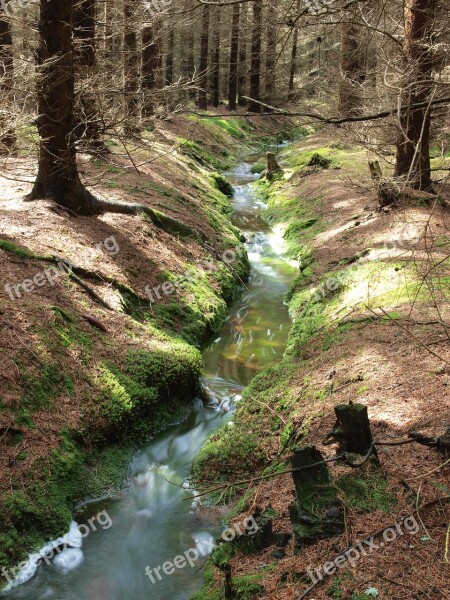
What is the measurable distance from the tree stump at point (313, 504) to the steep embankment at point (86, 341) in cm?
237

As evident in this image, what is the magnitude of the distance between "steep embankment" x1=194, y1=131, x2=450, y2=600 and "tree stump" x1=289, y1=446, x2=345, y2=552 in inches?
0.6

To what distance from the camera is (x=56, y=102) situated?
8.80 metres

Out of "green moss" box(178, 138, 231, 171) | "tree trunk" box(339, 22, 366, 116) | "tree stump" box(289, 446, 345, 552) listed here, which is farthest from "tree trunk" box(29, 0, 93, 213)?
"green moss" box(178, 138, 231, 171)

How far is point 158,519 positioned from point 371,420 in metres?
2.49

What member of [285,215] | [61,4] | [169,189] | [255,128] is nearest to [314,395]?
[61,4]

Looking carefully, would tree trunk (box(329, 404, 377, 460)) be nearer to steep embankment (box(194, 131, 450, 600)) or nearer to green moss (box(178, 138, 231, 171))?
steep embankment (box(194, 131, 450, 600))

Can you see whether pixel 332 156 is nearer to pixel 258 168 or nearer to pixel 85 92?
pixel 258 168

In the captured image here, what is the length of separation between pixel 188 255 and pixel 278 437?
18.8ft

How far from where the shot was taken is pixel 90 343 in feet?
23.0

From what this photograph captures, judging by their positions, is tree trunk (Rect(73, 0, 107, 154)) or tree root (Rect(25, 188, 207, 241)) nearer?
tree trunk (Rect(73, 0, 107, 154))

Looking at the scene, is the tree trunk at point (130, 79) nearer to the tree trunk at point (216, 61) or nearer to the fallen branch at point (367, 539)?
the fallen branch at point (367, 539)

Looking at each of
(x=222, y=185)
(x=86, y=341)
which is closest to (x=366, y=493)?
(x=86, y=341)

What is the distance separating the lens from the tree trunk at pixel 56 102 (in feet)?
27.8

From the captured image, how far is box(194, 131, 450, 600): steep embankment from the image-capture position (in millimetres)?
3531
